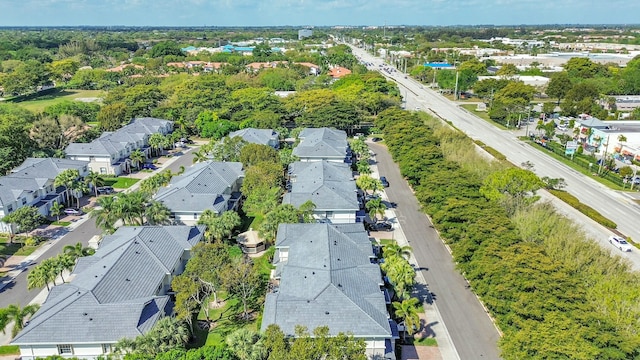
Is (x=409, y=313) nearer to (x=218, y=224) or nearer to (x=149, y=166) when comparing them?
(x=218, y=224)

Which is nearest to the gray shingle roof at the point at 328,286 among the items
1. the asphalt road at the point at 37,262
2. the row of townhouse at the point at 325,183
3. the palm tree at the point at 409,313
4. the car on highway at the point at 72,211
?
the palm tree at the point at 409,313

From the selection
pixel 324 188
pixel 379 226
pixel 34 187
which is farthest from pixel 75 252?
pixel 379 226

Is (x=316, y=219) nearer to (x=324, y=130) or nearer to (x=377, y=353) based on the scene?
(x=377, y=353)

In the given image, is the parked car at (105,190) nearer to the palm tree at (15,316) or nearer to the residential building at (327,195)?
the residential building at (327,195)

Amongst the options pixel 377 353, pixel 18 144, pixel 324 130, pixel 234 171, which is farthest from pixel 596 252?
pixel 18 144

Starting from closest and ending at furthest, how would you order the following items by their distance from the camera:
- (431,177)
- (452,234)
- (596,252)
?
(596,252), (452,234), (431,177)

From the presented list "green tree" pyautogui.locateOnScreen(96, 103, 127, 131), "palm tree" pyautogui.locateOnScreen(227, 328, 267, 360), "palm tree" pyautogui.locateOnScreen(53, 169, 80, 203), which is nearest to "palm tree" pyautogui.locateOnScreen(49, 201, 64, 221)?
"palm tree" pyautogui.locateOnScreen(53, 169, 80, 203)
